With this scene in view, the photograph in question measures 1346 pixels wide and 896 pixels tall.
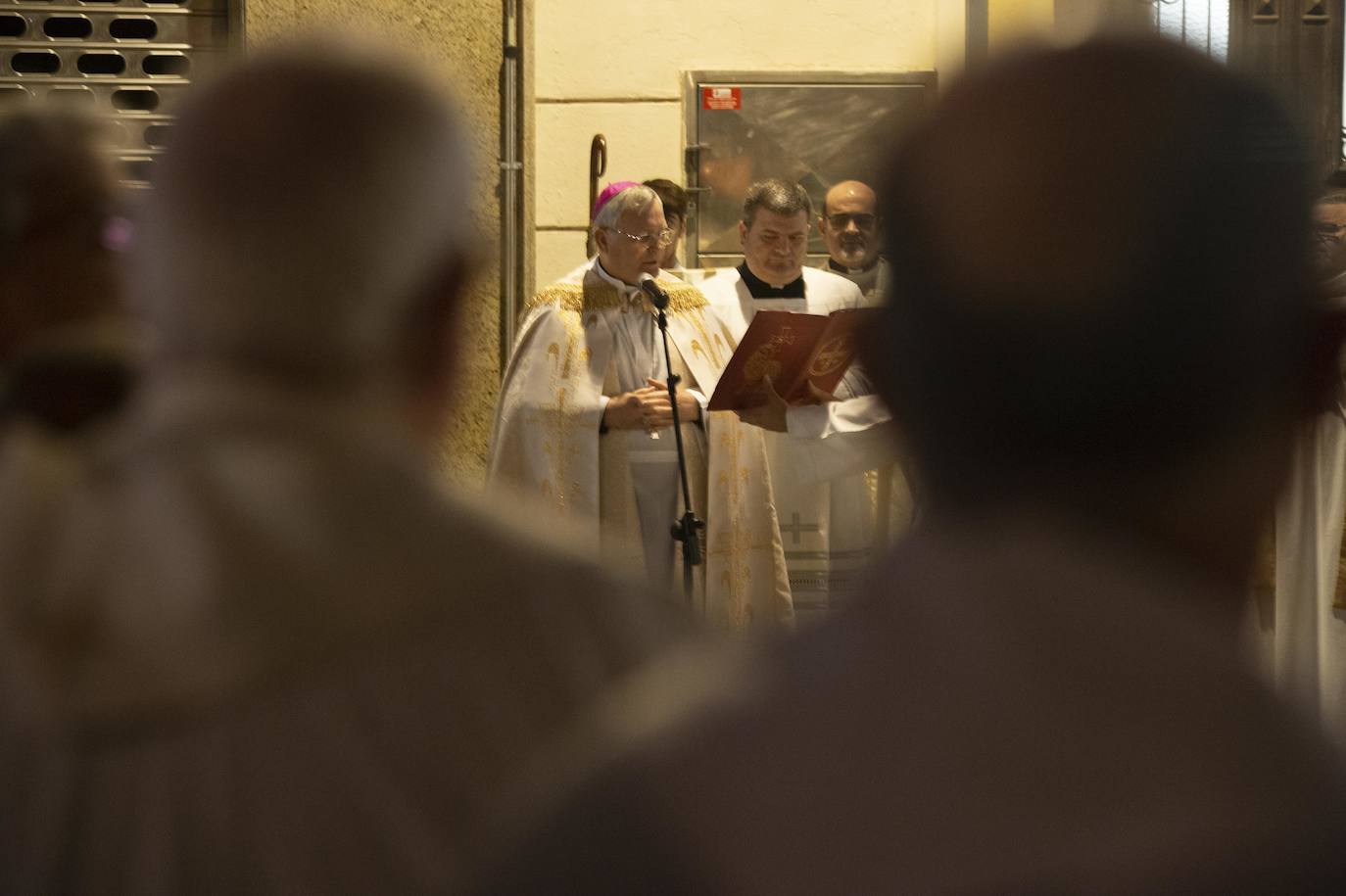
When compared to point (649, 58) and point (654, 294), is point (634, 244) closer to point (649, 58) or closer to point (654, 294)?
point (654, 294)

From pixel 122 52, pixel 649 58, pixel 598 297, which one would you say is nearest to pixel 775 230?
pixel 598 297

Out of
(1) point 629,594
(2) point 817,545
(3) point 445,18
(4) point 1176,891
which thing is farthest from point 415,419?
(3) point 445,18

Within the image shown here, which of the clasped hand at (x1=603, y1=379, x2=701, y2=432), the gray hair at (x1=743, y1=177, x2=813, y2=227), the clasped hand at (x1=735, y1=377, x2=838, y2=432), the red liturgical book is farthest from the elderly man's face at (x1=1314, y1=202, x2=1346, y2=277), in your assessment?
the clasped hand at (x1=603, y1=379, x2=701, y2=432)

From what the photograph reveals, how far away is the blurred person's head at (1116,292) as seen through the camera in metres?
1.17

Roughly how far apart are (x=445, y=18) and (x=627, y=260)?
1.89 metres

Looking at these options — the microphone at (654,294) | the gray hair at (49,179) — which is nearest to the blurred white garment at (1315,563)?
the microphone at (654,294)

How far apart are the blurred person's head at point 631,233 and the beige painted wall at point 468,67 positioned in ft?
4.03

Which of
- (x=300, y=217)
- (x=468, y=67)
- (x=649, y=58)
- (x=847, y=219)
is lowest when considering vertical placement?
(x=300, y=217)

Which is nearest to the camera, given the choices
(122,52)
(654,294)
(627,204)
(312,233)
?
(312,233)

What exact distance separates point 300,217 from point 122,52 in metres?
7.00

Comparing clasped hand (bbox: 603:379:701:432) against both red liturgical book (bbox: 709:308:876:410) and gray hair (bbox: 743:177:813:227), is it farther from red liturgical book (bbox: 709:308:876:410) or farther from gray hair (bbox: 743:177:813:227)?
gray hair (bbox: 743:177:813:227)

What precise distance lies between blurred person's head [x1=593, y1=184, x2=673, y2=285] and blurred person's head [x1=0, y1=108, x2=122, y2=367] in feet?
14.7

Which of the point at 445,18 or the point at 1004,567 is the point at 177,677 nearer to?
the point at 1004,567

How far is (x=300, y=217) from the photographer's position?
1684 millimetres
